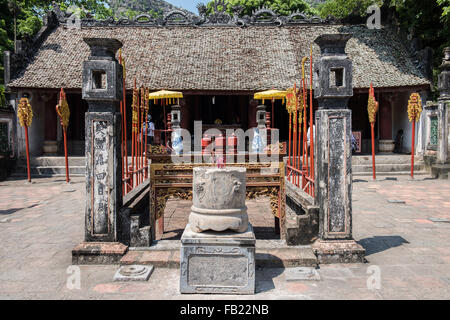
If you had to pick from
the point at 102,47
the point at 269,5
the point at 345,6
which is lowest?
the point at 102,47

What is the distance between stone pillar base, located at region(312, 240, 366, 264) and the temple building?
447 inches

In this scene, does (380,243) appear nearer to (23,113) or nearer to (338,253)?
(338,253)

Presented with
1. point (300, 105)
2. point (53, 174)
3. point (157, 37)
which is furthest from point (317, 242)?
point (157, 37)

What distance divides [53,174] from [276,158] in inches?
447

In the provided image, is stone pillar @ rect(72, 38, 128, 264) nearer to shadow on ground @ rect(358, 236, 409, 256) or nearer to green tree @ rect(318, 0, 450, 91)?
shadow on ground @ rect(358, 236, 409, 256)

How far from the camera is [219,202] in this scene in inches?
149

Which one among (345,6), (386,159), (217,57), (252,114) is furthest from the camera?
(345,6)

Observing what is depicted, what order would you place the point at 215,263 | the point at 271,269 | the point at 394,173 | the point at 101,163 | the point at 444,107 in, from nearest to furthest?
the point at 215,263, the point at 271,269, the point at 101,163, the point at 444,107, the point at 394,173

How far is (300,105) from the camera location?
20.1 feet

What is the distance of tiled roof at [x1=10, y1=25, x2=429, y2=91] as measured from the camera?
607 inches

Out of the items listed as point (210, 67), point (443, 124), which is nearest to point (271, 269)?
point (443, 124)

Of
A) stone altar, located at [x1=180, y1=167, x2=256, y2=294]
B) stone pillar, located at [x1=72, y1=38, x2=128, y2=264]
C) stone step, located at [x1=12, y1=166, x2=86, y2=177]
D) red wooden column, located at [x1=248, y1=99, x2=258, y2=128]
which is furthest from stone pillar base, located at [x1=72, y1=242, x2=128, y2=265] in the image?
red wooden column, located at [x1=248, y1=99, x2=258, y2=128]

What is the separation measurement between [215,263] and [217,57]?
14.5 m

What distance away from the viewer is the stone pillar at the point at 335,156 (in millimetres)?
4422
